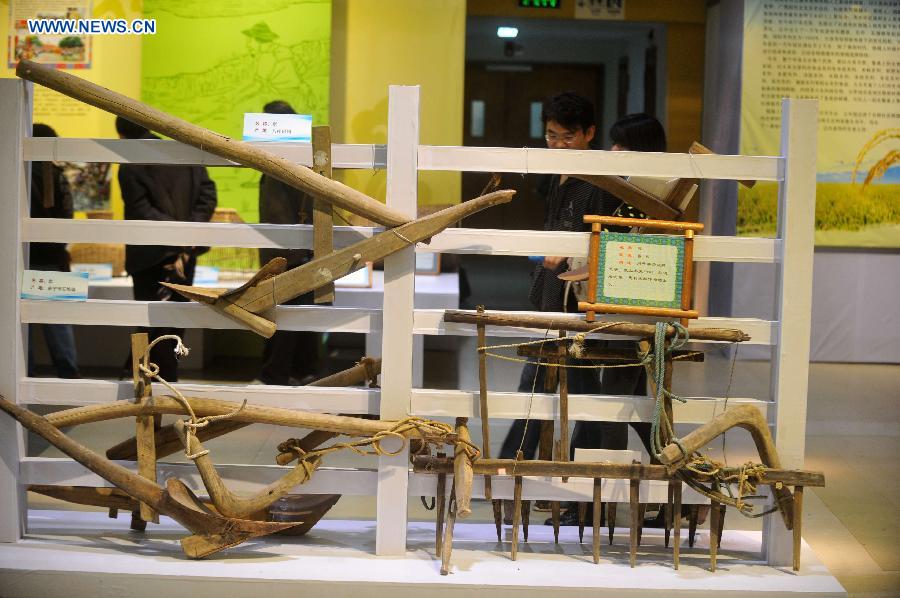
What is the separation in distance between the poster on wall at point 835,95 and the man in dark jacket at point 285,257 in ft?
10.3

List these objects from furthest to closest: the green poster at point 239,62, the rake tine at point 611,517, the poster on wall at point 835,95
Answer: the poster on wall at point 835,95 → the green poster at point 239,62 → the rake tine at point 611,517

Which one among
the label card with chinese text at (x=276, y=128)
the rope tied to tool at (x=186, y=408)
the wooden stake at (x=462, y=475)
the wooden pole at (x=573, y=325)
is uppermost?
the label card with chinese text at (x=276, y=128)

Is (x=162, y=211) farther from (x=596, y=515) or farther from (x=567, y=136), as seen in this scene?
(x=596, y=515)

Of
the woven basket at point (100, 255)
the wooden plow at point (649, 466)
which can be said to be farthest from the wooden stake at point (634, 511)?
the woven basket at point (100, 255)

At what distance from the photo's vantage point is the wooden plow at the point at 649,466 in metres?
2.82

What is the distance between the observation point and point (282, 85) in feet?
21.9

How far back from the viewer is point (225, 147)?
282 centimetres

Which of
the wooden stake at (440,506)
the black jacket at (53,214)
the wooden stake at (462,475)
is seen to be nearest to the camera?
the wooden stake at (462,475)

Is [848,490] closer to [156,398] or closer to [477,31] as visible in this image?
[156,398]

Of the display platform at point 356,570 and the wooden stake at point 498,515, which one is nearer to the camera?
the display platform at point 356,570

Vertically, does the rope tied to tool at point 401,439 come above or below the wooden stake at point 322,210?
below

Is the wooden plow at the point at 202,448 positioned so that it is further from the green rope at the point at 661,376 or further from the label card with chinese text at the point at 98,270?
the label card with chinese text at the point at 98,270

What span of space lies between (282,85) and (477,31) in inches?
78.7

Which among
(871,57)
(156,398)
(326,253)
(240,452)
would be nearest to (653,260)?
(326,253)
